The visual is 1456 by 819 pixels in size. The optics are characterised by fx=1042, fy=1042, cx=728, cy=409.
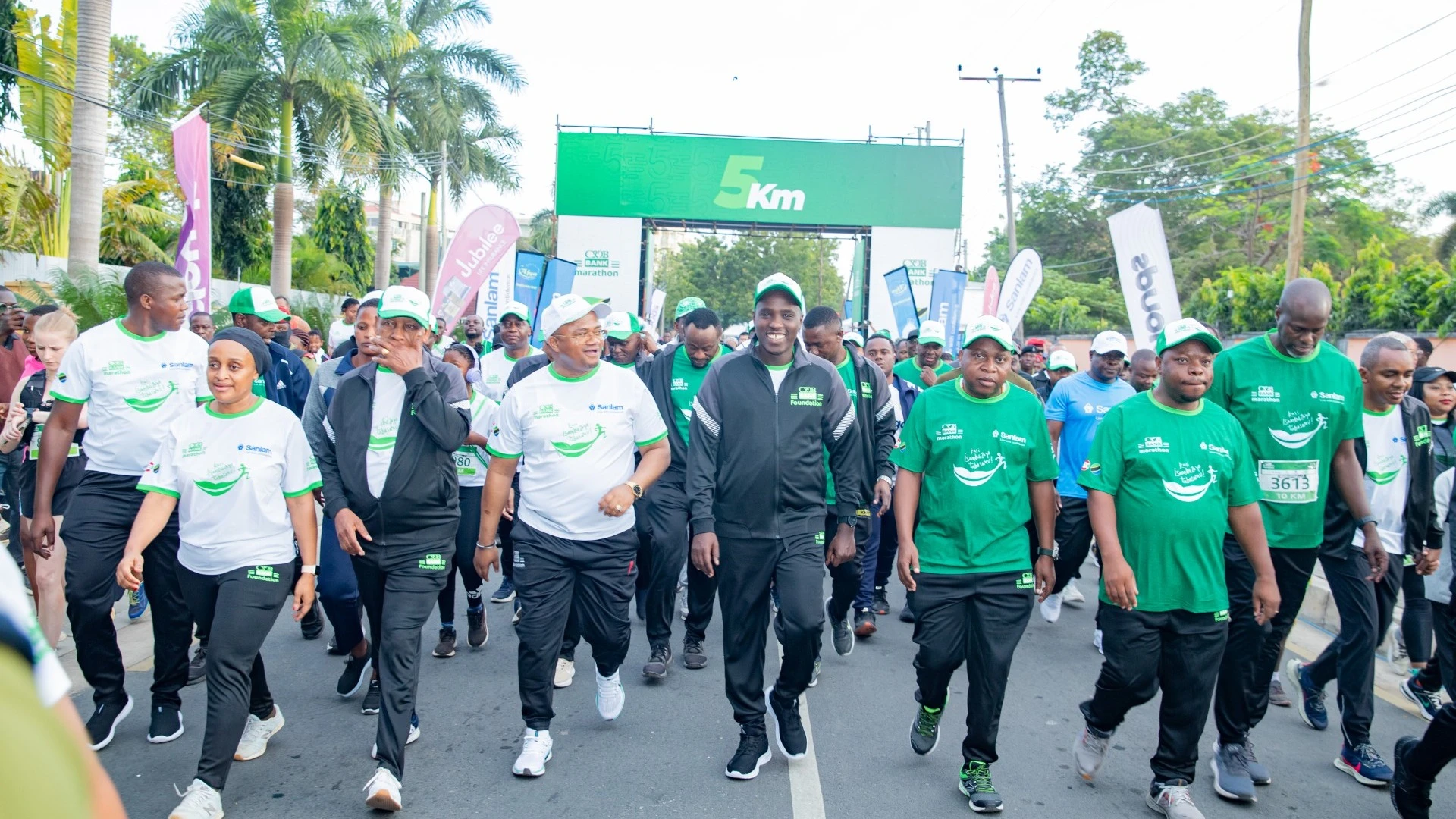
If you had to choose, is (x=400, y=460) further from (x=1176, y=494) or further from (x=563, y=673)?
(x=1176, y=494)

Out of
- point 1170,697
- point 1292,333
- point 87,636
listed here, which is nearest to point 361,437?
point 87,636

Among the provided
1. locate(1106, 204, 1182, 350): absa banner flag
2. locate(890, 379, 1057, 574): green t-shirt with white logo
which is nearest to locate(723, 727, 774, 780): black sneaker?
locate(890, 379, 1057, 574): green t-shirt with white logo

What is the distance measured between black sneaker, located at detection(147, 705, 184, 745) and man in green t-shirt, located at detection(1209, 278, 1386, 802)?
188 inches

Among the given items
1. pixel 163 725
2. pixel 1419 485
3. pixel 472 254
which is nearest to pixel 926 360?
pixel 1419 485

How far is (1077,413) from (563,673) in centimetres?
406

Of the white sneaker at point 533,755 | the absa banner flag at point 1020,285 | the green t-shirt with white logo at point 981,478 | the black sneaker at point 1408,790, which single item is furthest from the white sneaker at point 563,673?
the absa banner flag at point 1020,285

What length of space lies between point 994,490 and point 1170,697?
110 centimetres

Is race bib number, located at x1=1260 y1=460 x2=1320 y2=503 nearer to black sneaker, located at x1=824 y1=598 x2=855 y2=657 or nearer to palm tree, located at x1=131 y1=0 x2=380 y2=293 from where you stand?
black sneaker, located at x1=824 y1=598 x2=855 y2=657

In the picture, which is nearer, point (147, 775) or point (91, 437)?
point (147, 775)

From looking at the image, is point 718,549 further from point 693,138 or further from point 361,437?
point 693,138

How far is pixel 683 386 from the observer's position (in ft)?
21.8

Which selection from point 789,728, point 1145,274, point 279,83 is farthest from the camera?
point 279,83

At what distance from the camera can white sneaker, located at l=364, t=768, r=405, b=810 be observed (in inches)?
161

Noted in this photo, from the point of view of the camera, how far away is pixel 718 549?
15.8ft
